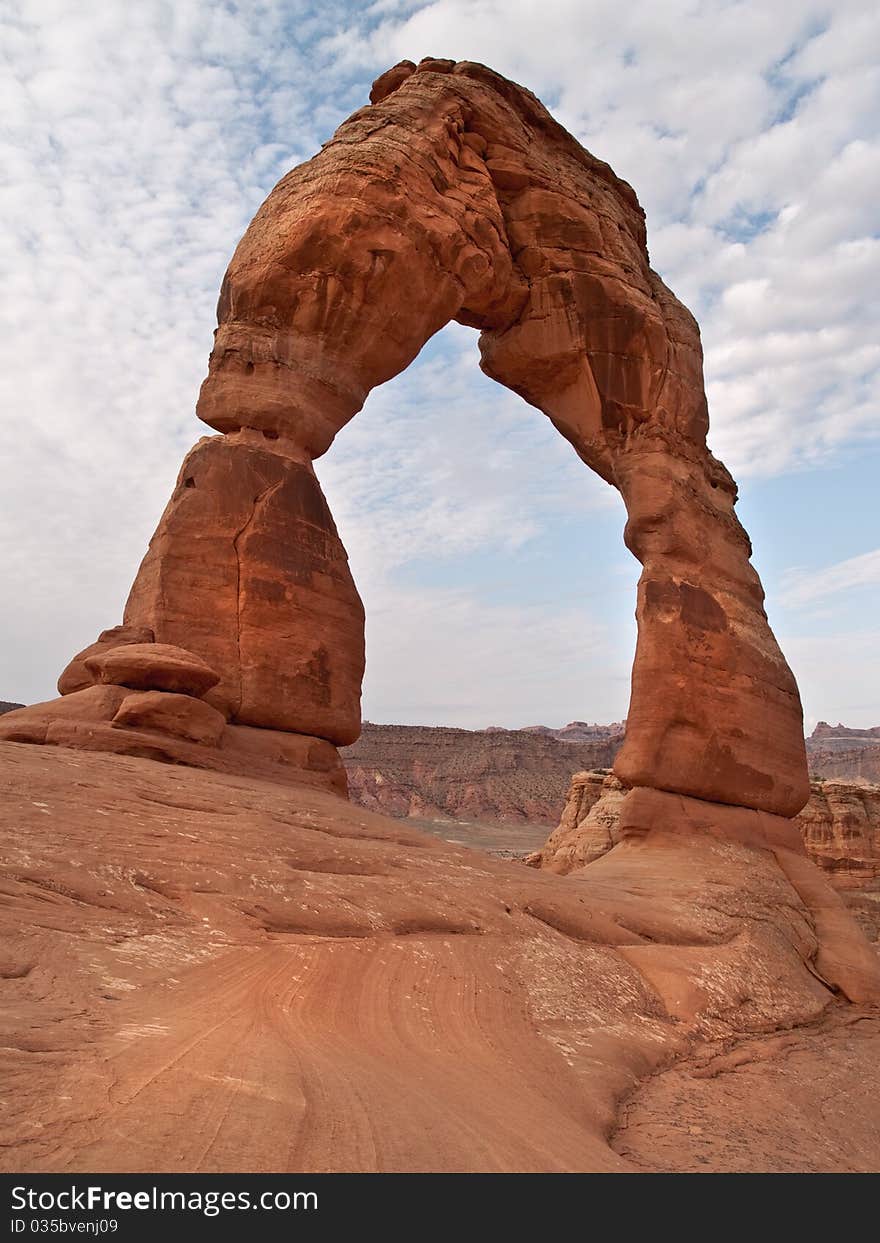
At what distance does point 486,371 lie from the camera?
13.0 meters

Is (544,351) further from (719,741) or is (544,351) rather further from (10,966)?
(10,966)

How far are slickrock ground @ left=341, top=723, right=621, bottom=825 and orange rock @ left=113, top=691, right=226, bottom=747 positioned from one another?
2038 inches

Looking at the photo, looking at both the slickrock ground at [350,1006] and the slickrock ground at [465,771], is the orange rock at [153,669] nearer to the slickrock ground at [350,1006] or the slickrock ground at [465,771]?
the slickrock ground at [350,1006]

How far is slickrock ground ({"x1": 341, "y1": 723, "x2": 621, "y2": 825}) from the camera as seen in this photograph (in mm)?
59656

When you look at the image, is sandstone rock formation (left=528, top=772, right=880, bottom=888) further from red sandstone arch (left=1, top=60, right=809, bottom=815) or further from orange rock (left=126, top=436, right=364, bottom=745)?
orange rock (left=126, top=436, right=364, bottom=745)

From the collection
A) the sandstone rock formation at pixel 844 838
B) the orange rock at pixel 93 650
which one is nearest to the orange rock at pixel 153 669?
the orange rock at pixel 93 650

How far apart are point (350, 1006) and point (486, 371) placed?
35.3ft

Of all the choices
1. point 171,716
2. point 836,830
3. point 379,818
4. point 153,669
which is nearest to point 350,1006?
point 379,818

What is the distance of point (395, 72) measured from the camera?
40.7ft

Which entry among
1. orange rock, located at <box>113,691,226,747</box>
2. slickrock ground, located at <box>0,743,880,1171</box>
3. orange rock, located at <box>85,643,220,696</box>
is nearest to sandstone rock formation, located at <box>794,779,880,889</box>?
slickrock ground, located at <box>0,743,880,1171</box>

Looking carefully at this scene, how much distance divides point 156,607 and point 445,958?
514 cm

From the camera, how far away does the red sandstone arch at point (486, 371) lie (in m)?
8.77

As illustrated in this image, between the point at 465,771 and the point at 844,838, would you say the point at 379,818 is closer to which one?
the point at 844,838

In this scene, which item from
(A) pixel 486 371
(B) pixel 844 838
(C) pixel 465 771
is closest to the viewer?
(A) pixel 486 371
